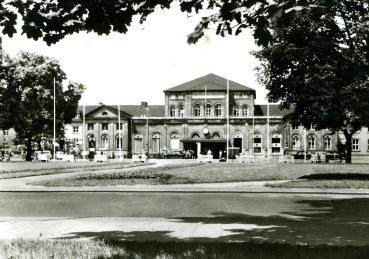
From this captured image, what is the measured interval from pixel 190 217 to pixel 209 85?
73.5m

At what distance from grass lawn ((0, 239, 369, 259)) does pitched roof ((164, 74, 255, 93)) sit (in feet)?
251

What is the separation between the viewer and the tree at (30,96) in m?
60.9

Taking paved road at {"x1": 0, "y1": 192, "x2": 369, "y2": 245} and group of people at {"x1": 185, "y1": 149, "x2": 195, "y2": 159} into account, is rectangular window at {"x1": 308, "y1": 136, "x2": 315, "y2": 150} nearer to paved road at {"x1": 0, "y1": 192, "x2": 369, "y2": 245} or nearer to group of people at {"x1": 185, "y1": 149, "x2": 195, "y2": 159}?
group of people at {"x1": 185, "y1": 149, "x2": 195, "y2": 159}

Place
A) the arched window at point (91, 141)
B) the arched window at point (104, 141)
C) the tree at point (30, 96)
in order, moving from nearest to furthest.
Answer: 1. the tree at point (30, 96)
2. the arched window at point (104, 141)
3. the arched window at point (91, 141)

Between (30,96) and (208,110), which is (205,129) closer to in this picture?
(208,110)

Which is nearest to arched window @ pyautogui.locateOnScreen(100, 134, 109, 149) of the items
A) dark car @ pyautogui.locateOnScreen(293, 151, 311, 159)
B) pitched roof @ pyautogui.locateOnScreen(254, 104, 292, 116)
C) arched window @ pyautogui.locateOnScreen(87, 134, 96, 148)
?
arched window @ pyautogui.locateOnScreen(87, 134, 96, 148)

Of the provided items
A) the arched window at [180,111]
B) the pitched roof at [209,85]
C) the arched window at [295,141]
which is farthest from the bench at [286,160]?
the arched window at [180,111]

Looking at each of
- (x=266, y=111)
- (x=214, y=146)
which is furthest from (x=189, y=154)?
(x=266, y=111)

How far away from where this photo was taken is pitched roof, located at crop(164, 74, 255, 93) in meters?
84.2

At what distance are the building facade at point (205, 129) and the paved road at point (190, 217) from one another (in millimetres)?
62648

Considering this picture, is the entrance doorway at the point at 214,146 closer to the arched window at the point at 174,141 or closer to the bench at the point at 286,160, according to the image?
the arched window at the point at 174,141

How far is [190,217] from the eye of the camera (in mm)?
11984

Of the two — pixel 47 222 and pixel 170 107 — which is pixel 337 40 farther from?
pixel 170 107

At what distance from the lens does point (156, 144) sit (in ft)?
280
